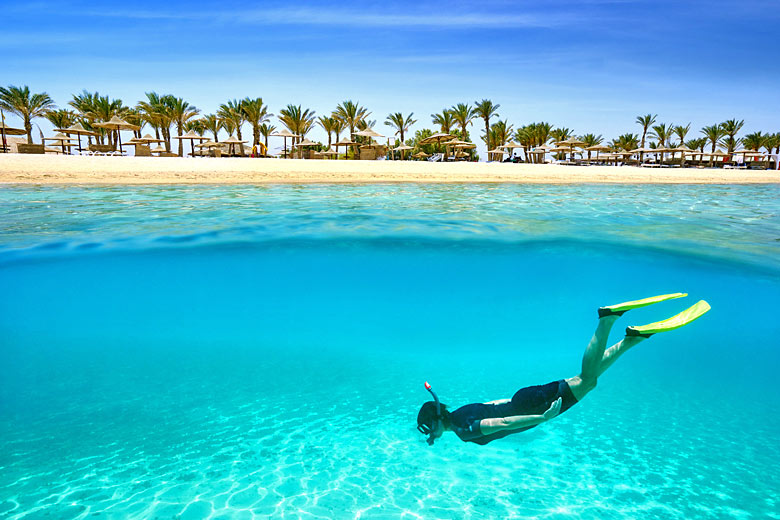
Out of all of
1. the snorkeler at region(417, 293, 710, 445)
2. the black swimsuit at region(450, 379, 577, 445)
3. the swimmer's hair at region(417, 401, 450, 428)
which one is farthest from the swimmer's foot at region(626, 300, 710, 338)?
the swimmer's hair at region(417, 401, 450, 428)

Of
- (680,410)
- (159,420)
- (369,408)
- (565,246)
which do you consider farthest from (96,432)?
(565,246)

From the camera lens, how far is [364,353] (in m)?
7.93

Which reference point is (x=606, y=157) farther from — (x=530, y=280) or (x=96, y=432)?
(x=96, y=432)

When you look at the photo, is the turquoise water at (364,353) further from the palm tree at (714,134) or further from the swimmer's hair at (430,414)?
the palm tree at (714,134)

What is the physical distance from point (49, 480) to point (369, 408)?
2.89 m

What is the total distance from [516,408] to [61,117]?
56496 mm

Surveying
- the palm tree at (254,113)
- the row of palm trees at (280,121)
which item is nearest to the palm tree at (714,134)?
the row of palm trees at (280,121)

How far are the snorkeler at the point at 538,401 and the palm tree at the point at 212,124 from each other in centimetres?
5244

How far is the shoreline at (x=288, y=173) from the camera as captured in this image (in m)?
18.1

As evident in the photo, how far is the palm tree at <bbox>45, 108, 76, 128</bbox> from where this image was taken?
149 ft

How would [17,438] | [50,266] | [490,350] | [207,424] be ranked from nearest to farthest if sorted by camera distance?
[17,438], [207,424], [50,266], [490,350]

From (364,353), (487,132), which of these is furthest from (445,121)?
(364,353)

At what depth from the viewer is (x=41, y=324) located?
25.9 feet

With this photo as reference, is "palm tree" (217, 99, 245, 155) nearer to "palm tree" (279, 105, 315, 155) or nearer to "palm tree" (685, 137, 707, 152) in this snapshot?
"palm tree" (279, 105, 315, 155)
